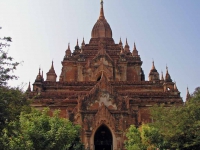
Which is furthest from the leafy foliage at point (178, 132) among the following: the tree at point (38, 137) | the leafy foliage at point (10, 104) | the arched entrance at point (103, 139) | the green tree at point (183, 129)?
the leafy foliage at point (10, 104)

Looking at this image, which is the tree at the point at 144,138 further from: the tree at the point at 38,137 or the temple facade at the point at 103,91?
the tree at the point at 38,137

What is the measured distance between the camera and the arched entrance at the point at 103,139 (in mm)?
31250

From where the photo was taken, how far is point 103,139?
31.6m

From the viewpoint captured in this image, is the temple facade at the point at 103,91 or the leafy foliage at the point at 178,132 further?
the temple facade at the point at 103,91

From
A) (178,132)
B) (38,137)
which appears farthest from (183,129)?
(38,137)

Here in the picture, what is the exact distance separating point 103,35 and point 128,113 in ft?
81.6

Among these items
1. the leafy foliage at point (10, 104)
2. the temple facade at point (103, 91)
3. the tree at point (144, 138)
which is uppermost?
the temple facade at point (103, 91)

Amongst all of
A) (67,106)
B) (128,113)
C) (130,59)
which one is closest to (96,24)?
(130,59)

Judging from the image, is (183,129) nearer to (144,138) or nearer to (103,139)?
(144,138)

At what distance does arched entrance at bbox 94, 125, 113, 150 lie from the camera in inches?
1230

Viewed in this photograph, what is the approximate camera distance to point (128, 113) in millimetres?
31656

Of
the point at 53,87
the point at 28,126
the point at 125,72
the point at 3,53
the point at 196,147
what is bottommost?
the point at 196,147

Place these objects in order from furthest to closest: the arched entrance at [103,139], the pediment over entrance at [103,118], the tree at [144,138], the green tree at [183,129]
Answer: the arched entrance at [103,139] → the pediment over entrance at [103,118] → the tree at [144,138] → the green tree at [183,129]

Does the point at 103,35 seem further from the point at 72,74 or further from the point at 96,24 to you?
the point at 72,74
